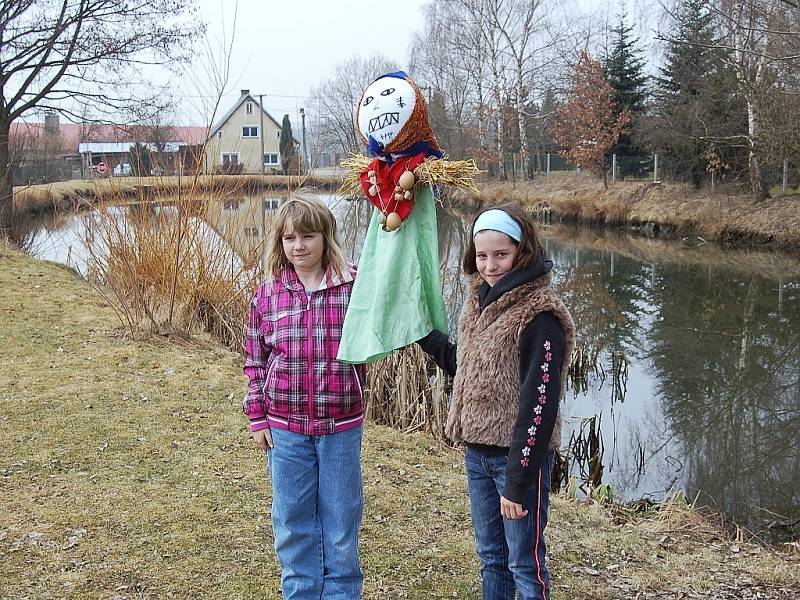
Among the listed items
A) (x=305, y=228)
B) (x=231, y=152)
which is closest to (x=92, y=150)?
(x=231, y=152)

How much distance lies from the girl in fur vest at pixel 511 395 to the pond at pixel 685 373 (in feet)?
3.62

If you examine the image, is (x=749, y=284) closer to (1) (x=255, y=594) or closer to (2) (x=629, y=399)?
(2) (x=629, y=399)

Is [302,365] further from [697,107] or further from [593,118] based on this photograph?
[593,118]

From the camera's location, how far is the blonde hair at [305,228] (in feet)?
8.09

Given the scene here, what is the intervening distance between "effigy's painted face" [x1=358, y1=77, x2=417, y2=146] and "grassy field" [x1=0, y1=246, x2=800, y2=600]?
Result: 171 cm

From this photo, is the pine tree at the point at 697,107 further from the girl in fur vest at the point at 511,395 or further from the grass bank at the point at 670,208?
the girl in fur vest at the point at 511,395

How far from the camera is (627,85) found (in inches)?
977

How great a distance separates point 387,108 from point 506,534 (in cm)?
136

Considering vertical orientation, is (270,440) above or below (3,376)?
above

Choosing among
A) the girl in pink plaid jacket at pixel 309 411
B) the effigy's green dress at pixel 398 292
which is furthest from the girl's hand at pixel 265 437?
the effigy's green dress at pixel 398 292

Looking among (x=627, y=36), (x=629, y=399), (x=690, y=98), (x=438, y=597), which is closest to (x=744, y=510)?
(x=629, y=399)

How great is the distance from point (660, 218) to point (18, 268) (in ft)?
49.7

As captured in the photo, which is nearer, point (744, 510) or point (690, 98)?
point (744, 510)

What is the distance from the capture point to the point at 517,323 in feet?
6.93
